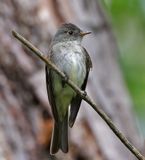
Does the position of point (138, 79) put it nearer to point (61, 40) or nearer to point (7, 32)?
point (7, 32)

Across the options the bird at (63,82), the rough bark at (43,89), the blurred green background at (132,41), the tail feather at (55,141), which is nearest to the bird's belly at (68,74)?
the bird at (63,82)

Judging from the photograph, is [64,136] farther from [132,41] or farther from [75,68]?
[132,41]

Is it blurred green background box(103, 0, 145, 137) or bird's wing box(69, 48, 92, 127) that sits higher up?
blurred green background box(103, 0, 145, 137)

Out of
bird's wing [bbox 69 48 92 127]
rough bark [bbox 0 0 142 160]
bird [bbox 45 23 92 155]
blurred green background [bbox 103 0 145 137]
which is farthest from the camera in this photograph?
blurred green background [bbox 103 0 145 137]

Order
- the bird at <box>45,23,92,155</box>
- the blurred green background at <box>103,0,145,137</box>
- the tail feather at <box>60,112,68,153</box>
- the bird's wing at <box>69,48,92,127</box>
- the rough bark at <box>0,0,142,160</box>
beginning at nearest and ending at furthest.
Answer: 1. the tail feather at <box>60,112,68,153</box>
2. the bird's wing at <box>69,48,92,127</box>
3. the bird at <box>45,23,92,155</box>
4. the rough bark at <box>0,0,142,160</box>
5. the blurred green background at <box>103,0,145,137</box>

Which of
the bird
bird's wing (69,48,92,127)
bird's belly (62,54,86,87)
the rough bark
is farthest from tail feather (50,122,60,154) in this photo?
the rough bark

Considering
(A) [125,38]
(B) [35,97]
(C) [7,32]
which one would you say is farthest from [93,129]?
(A) [125,38]

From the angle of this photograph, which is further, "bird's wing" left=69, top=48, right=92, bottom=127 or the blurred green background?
the blurred green background

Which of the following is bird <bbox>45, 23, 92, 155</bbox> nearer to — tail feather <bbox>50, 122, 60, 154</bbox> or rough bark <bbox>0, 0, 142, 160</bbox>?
tail feather <bbox>50, 122, 60, 154</bbox>
